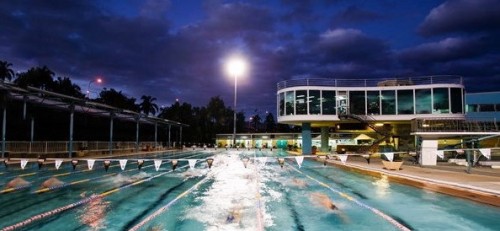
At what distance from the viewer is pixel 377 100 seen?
42781 millimetres

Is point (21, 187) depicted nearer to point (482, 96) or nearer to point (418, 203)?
point (418, 203)

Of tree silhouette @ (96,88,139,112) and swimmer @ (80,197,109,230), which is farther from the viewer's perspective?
tree silhouette @ (96,88,139,112)

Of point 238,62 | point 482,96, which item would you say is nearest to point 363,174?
point 238,62

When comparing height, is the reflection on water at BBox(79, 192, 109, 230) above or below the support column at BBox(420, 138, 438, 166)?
below

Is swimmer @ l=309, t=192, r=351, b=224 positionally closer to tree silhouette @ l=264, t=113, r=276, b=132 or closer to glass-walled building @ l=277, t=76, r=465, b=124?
glass-walled building @ l=277, t=76, r=465, b=124

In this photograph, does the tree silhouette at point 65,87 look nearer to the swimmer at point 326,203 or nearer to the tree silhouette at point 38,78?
the tree silhouette at point 38,78

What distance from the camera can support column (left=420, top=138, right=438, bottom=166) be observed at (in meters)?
24.9

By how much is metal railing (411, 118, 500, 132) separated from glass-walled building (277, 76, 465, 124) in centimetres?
1094

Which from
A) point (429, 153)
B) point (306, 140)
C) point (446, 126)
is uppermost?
point (446, 126)

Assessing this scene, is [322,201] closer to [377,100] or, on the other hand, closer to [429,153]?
[429,153]

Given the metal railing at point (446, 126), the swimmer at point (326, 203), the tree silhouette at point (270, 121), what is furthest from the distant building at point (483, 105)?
the tree silhouette at point (270, 121)

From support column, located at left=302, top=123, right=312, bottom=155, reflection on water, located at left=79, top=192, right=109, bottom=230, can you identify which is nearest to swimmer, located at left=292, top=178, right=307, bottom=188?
reflection on water, located at left=79, top=192, right=109, bottom=230

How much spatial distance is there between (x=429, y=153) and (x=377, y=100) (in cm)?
1816

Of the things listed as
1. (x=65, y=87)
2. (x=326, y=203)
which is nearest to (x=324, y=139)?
(x=326, y=203)
